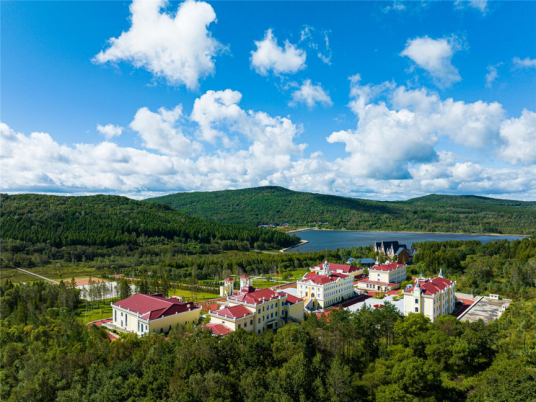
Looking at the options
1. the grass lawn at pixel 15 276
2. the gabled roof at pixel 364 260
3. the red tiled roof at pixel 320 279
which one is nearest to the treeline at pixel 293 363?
the red tiled roof at pixel 320 279

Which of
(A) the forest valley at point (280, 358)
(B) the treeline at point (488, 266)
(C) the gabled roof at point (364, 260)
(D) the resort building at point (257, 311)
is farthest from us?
(C) the gabled roof at point (364, 260)

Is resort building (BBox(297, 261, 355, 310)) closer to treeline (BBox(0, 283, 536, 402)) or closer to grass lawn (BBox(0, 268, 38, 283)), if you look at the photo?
treeline (BBox(0, 283, 536, 402))

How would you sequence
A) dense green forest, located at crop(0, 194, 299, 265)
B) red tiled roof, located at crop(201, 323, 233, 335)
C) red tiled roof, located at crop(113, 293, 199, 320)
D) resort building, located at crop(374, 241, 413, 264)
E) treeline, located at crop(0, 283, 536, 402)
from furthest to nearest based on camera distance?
dense green forest, located at crop(0, 194, 299, 265)
resort building, located at crop(374, 241, 413, 264)
red tiled roof, located at crop(113, 293, 199, 320)
red tiled roof, located at crop(201, 323, 233, 335)
treeline, located at crop(0, 283, 536, 402)

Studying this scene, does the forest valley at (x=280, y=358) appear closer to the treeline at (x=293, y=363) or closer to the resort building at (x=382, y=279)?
the treeline at (x=293, y=363)

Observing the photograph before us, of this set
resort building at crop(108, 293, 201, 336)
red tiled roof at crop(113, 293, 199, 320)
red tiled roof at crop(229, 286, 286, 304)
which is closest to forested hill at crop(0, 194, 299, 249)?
resort building at crop(108, 293, 201, 336)

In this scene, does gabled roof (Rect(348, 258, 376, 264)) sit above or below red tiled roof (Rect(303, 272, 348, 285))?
below

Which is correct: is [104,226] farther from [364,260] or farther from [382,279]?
[382,279]

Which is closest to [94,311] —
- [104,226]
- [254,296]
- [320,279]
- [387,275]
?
[254,296]
